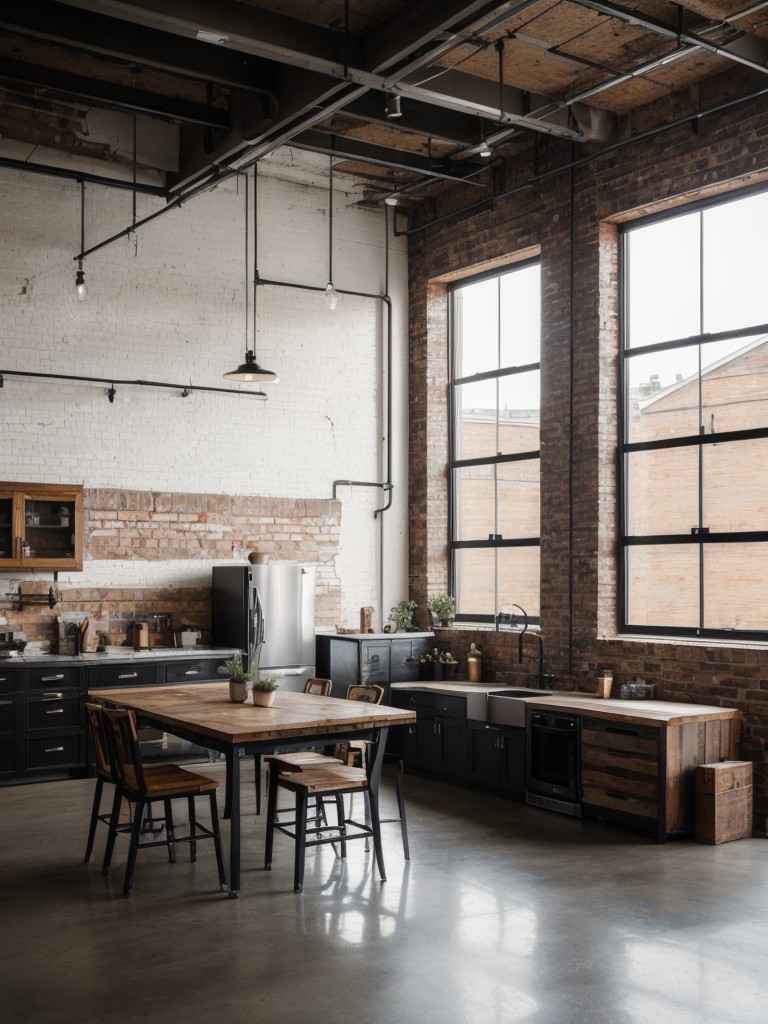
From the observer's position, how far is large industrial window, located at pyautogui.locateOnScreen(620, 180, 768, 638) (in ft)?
24.8

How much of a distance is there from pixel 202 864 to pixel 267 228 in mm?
6218

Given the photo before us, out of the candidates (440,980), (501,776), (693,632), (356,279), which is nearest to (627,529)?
(693,632)

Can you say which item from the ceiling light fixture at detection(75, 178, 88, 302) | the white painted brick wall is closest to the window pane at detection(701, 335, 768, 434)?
the white painted brick wall

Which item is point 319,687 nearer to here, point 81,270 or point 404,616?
point 404,616

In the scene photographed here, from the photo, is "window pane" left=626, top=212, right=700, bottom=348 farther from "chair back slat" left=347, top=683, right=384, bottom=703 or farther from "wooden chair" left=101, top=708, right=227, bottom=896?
"wooden chair" left=101, top=708, right=227, bottom=896

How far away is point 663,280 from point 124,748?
18.0 ft

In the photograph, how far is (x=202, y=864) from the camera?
241 inches

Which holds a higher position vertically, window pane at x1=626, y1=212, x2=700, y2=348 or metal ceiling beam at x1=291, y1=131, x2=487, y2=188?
metal ceiling beam at x1=291, y1=131, x2=487, y2=188

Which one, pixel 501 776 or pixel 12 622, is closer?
pixel 501 776

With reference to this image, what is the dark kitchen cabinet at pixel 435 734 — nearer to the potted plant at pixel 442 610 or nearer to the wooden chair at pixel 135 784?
the potted plant at pixel 442 610

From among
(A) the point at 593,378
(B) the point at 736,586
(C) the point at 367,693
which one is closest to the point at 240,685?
(C) the point at 367,693

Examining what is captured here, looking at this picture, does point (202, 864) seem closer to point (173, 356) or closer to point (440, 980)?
point (440, 980)

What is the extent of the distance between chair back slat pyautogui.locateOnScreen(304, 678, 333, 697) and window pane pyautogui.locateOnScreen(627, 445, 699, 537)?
9.34ft

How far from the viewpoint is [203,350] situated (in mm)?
9742
